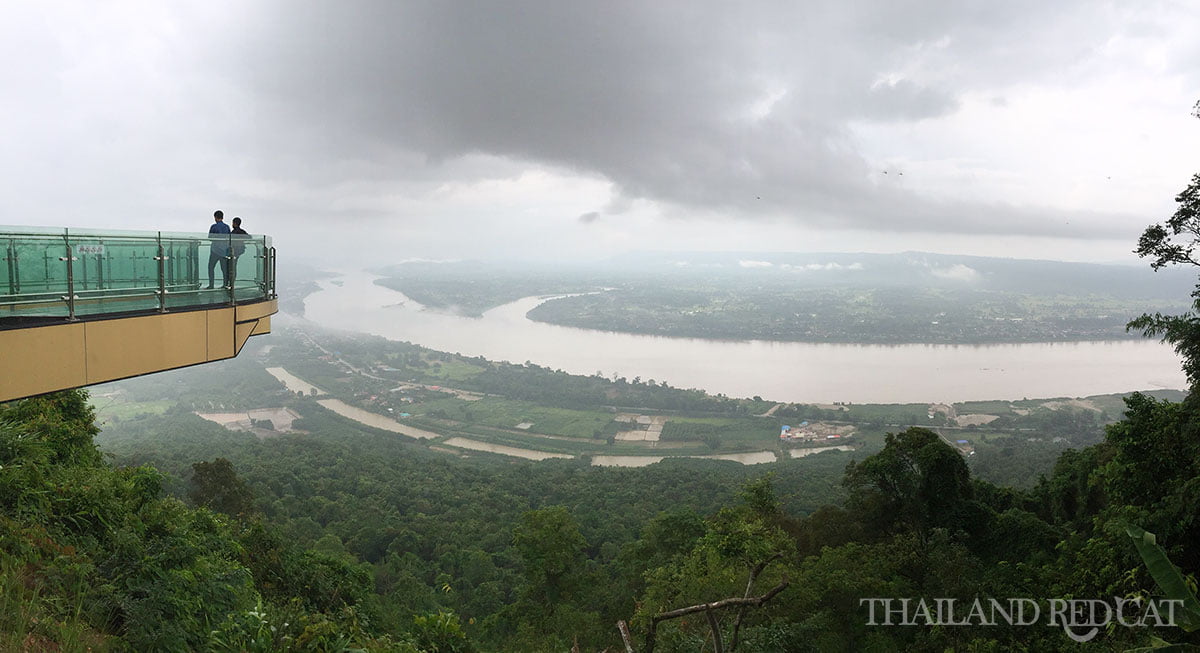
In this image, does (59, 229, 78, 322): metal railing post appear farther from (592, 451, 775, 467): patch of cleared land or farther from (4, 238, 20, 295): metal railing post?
(592, 451, 775, 467): patch of cleared land

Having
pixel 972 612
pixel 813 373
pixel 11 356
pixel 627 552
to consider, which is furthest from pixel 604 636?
pixel 813 373

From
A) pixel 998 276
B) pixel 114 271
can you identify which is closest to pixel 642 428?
pixel 114 271

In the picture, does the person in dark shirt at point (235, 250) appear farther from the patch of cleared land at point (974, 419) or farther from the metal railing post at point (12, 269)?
the patch of cleared land at point (974, 419)

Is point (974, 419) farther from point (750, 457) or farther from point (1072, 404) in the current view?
point (750, 457)

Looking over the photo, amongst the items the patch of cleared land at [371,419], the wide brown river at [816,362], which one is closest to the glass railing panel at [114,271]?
the patch of cleared land at [371,419]

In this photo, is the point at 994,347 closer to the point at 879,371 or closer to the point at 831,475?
the point at 879,371

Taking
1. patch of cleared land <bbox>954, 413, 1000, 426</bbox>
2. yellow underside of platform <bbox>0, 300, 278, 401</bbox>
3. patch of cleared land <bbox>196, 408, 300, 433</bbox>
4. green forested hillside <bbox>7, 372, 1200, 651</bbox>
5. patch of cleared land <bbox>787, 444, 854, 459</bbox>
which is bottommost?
patch of cleared land <bbox>787, 444, 854, 459</bbox>

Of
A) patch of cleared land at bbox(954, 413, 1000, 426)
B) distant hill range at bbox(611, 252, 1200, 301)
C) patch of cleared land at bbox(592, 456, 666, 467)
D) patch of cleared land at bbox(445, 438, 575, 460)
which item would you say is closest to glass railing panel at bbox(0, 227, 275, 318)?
patch of cleared land at bbox(592, 456, 666, 467)
